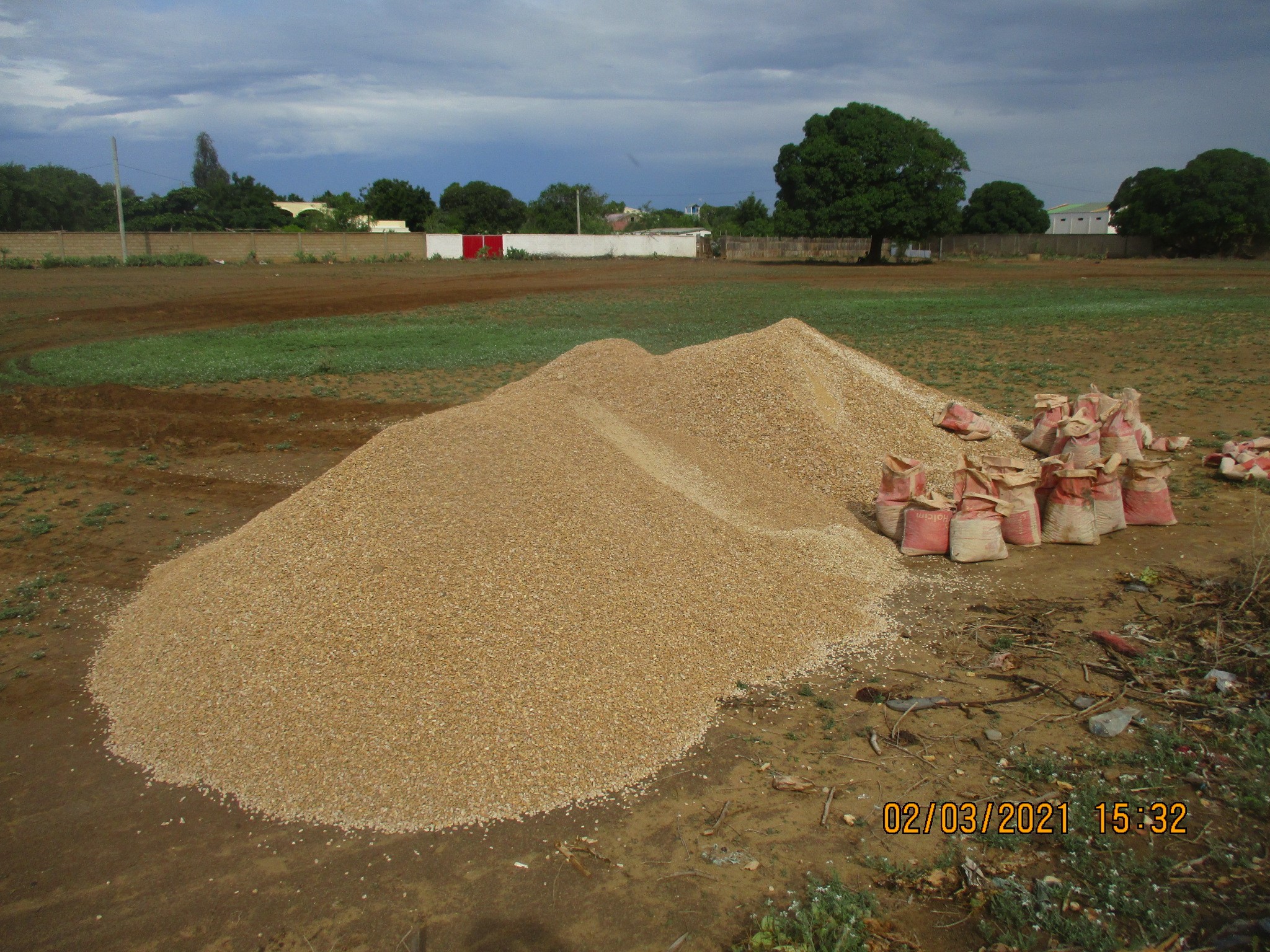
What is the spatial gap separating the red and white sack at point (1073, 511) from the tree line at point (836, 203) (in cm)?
3721

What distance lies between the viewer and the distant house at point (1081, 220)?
239 feet

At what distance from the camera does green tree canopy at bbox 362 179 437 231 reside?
64.0m

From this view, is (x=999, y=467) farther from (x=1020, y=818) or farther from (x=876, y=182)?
(x=876, y=182)

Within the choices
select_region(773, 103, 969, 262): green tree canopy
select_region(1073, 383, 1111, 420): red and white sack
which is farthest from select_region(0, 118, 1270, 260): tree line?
select_region(1073, 383, 1111, 420): red and white sack

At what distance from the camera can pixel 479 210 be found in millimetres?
68500

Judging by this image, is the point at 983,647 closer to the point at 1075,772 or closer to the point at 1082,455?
the point at 1075,772

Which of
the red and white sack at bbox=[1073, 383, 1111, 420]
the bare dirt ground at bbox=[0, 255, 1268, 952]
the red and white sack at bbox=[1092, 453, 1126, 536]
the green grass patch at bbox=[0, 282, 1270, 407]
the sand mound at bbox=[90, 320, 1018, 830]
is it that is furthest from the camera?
the green grass patch at bbox=[0, 282, 1270, 407]

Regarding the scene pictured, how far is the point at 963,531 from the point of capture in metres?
5.85

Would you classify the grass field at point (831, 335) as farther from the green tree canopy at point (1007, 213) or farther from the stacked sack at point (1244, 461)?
the green tree canopy at point (1007, 213)

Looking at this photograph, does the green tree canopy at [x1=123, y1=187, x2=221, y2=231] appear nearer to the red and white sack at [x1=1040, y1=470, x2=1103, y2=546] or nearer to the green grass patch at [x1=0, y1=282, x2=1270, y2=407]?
the green grass patch at [x1=0, y1=282, x2=1270, y2=407]

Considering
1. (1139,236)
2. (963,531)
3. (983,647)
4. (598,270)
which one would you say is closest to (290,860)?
(983,647)

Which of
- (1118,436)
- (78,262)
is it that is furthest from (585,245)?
(1118,436)

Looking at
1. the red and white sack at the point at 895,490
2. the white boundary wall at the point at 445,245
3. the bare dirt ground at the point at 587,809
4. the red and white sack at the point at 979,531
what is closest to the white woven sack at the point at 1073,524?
the bare dirt ground at the point at 587,809

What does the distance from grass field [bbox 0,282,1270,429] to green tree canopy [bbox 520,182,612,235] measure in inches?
1539
